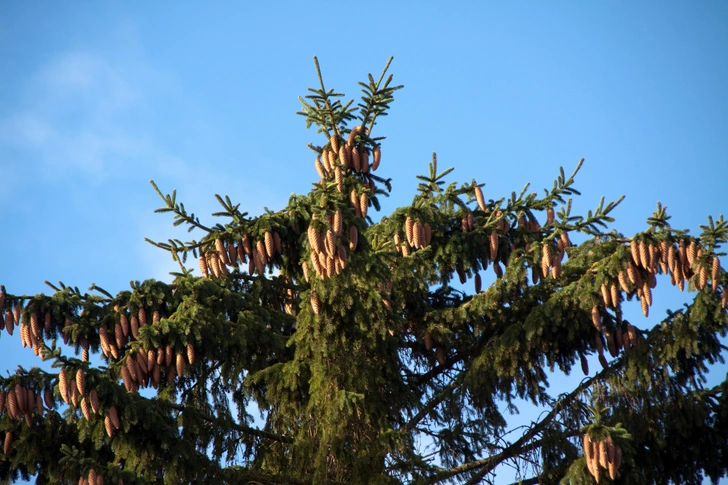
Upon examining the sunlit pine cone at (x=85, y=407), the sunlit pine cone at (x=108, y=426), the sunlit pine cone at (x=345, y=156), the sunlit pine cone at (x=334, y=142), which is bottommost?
the sunlit pine cone at (x=108, y=426)

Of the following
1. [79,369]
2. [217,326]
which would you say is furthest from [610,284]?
[79,369]

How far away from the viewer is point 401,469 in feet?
34.0

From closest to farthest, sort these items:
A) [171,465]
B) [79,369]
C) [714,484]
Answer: [79,369]
[171,465]
[714,484]

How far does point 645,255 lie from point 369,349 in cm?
316

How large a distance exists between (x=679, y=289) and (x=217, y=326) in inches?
199

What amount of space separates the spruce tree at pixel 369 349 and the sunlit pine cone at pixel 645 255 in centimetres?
3

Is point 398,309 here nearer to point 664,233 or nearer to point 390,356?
point 390,356

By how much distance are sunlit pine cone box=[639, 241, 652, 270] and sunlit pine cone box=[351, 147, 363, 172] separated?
3607 mm

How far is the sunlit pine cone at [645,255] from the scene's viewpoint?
10.2 meters

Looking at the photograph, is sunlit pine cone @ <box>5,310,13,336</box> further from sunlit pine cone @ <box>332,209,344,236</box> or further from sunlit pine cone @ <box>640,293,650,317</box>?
sunlit pine cone @ <box>640,293,650,317</box>

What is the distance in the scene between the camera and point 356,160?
1223 centimetres

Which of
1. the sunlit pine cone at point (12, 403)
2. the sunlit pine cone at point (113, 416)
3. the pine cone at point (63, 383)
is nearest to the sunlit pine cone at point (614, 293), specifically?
the sunlit pine cone at point (113, 416)

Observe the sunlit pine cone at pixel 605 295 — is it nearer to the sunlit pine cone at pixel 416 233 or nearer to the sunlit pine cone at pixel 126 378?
the sunlit pine cone at pixel 416 233

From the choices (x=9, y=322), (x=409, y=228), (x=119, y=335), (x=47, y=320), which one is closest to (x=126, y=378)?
(x=119, y=335)
